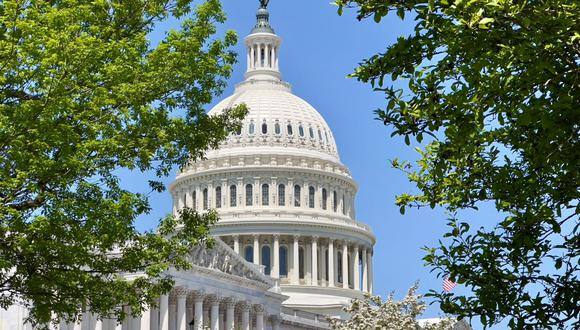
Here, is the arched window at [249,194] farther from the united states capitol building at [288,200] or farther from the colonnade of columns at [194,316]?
the colonnade of columns at [194,316]

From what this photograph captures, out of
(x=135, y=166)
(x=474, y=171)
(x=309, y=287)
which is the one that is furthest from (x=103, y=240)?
(x=309, y=287)

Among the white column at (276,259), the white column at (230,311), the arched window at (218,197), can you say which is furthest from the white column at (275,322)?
the arched window at (218,197)

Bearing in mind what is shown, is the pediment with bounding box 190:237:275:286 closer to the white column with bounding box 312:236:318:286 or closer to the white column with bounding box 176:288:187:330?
the white column with bounding box 176:288:187:330

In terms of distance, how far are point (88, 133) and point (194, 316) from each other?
67092mm

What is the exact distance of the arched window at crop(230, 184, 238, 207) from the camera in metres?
141

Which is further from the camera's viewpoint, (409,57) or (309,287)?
(309,287)

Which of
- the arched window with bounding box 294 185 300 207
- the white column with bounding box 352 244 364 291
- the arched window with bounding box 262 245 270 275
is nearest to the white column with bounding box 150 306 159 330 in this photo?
the arched window with bounding box 262 245 270 275

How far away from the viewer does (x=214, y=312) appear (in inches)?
3772

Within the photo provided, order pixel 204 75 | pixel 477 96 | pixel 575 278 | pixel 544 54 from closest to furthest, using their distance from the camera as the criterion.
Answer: pixel 544 54, pixel 477 96, pixel 575 278, pixel 204 75

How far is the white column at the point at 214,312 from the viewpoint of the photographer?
94938 mm

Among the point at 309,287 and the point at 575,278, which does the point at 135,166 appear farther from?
the point at 309,287

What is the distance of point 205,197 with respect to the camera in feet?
472

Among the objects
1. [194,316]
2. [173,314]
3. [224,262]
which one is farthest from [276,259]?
[173,314]

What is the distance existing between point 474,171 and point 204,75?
1004cm
